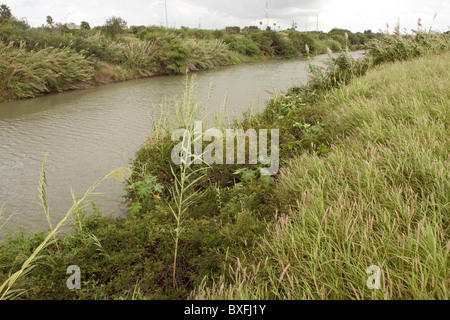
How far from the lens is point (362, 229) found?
4.42ft

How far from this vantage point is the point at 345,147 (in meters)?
2.46

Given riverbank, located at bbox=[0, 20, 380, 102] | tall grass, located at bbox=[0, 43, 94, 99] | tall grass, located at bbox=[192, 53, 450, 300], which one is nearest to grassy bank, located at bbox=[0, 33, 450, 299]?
tall grass, located at bbox=[192, 53, 450, 300]

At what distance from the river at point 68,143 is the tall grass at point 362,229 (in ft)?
5.69

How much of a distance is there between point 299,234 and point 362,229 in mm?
291

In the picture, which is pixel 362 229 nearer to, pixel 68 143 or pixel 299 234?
pixel 299 234

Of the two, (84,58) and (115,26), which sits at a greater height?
(115,26)

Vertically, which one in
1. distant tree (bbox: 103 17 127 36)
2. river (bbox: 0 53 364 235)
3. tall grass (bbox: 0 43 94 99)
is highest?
distant tree (bbox: 103 17 127 36)

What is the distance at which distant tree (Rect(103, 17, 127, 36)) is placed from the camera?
21870mm

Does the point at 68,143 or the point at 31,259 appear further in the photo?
the point at 68,143

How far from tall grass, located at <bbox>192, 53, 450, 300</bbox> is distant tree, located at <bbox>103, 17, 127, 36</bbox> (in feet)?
77.9

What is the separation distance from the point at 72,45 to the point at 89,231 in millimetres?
13506

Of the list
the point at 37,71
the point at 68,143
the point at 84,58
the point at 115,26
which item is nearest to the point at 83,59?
the point at 84,58

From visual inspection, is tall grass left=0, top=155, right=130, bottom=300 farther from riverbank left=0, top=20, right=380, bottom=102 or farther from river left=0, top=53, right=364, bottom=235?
riverbank left=0, top=20, right=380, bottom=102

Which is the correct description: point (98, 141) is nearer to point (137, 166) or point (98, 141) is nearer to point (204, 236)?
point (137, 166)
